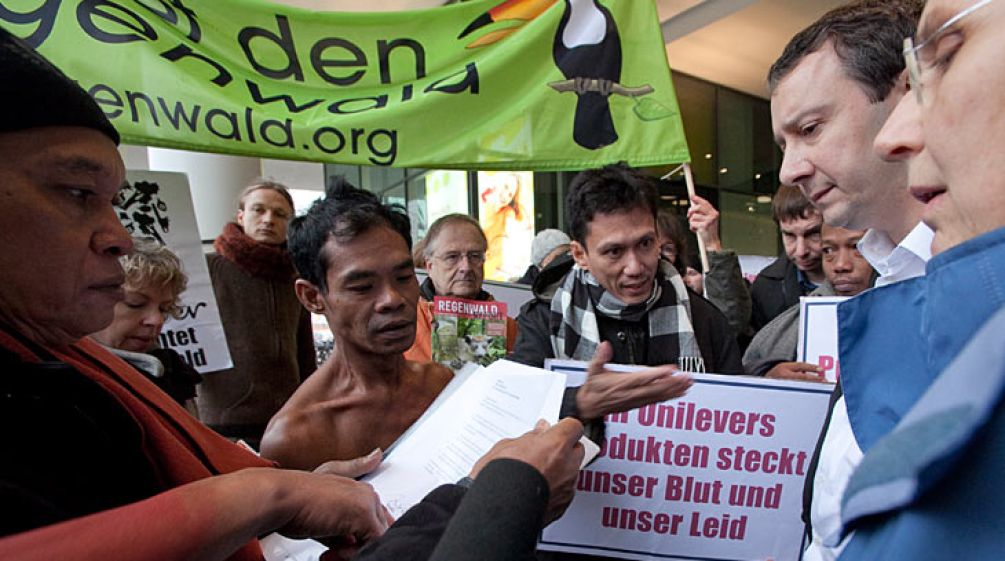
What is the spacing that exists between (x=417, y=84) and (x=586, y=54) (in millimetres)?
736

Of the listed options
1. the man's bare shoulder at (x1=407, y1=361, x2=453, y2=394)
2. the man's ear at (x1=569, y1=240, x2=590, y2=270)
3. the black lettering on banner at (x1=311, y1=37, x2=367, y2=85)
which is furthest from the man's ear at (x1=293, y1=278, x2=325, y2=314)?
the black lettering on banner at (x1=311, y1=37, x2=367, y2=85)

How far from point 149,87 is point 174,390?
45.1 inches

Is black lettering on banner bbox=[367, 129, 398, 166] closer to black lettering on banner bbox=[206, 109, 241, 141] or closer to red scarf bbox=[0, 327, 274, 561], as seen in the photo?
black lettering on banner bbox=[206, 109, 241, 141]

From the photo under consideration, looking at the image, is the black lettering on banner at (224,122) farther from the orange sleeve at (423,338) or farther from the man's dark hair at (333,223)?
the orange sleeve at (423,338)

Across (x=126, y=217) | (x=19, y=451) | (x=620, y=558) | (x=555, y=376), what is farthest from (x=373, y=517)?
(x=126, y=217)

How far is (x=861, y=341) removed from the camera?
72 centimetres

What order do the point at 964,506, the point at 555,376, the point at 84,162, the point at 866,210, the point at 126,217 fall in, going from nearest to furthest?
the point at 964,506 → the point at 84,162 → the point at 866,210 → the point at 555,376 → the point at 126,217

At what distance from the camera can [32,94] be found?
30.2 inches

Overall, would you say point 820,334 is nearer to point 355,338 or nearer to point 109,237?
point 355,338

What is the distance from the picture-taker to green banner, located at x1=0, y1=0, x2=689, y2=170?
2213 millimetres

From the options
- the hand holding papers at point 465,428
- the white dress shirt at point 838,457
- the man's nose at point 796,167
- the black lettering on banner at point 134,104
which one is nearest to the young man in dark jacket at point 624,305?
the hand holding papers at point 465,428

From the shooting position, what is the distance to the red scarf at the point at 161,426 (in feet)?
2.91

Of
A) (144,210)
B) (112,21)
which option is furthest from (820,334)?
(144,210)

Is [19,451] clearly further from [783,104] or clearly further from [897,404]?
[783,104]
